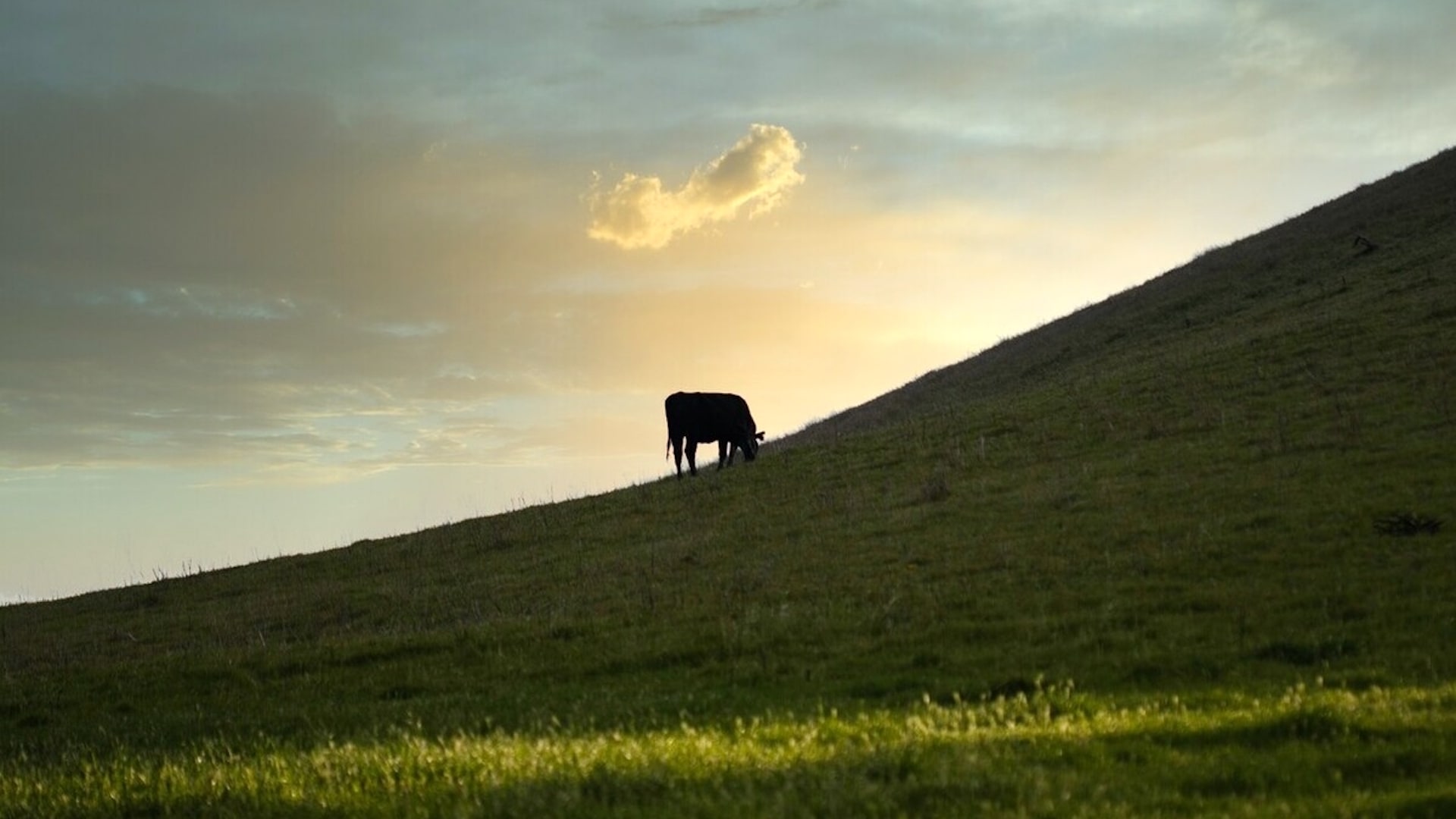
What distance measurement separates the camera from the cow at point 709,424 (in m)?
43.4

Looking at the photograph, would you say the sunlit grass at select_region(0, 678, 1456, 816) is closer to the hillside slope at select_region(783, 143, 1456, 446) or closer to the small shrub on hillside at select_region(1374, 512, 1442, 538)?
the small shrub on hillside at select_region(1374, 512, 1442, 538)

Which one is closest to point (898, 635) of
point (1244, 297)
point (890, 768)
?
point (890, 768)

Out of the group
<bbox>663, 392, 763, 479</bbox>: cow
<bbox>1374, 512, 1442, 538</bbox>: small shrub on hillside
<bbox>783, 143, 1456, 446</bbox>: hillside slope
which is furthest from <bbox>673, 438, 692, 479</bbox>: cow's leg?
<bbox>1374, 512, 1442, 538</bbox>: small shrub on hillside

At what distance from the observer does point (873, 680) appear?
12.5 metres

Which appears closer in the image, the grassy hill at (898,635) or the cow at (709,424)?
the grassy hill at (898,635)

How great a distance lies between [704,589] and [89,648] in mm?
15912

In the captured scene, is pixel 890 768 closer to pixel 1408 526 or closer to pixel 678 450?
pixel 1408 526

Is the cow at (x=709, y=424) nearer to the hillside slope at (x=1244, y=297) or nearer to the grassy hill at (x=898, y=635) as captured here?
the grassy hill at (x=898, y=635)

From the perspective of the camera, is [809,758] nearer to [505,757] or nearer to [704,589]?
[505,757]

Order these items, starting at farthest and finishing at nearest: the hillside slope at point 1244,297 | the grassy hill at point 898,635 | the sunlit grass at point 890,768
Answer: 1. the hillside slope at point 1244,297
2. the grassy hill at point 898,635
3. the sunlit grass at point 890,768

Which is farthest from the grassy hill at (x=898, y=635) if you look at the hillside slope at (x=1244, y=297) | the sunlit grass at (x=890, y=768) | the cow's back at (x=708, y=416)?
the cow's back at (x=708, y=416)

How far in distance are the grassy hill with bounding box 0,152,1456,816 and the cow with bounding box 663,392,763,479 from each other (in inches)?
156

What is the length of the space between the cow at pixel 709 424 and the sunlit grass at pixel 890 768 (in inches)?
1296

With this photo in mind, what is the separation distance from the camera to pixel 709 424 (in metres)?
44.0
